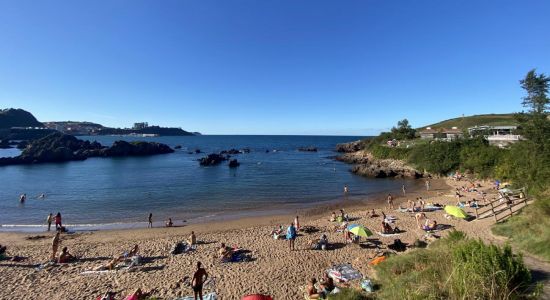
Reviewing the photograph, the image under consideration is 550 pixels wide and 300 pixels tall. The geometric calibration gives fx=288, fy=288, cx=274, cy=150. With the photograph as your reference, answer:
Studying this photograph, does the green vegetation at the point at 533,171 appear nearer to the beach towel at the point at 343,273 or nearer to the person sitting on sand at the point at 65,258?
the beach towel at the point at 343,273

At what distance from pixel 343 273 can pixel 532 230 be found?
841 centimetres

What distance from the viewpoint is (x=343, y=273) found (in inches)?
506

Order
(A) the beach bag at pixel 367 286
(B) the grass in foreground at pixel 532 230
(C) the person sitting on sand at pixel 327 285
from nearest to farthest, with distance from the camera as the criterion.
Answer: (A) the beach bag at pixel 367 286, (B) the grass in foreground at pixel 532 230, (C) the person sitting on sand at pixel 327 285

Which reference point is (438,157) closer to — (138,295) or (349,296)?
(349,296)

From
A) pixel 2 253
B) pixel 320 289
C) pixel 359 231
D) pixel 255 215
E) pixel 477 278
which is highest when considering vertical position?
pixel 477 278

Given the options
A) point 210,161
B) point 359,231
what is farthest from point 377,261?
point 210,161

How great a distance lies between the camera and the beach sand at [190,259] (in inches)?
494

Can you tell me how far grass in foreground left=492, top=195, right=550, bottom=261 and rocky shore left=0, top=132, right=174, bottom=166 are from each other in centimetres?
9121

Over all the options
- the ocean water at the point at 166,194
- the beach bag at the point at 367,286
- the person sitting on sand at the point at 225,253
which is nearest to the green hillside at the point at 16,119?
the ocean water at the point at 166,194

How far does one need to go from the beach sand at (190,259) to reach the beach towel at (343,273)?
67 cm

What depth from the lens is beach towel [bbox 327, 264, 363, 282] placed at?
12471 mm

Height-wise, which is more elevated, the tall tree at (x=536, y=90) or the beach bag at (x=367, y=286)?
the tall tree at (x=536, y=90)

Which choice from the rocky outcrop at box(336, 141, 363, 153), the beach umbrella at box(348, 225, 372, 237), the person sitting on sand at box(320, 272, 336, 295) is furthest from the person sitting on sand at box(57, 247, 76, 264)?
the rocky outcrop at box(336, 141, 363, 153)

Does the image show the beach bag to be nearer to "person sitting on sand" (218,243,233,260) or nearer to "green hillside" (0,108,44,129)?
"person sitting on sand" (218,243,233,260)
